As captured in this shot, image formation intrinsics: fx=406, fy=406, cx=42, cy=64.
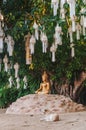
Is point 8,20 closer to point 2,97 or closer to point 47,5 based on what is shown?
point 47,5

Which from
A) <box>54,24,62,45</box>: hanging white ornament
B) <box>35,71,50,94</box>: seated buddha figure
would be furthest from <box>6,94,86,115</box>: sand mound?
<box>54,24,62,45</box>: hanging white ornament

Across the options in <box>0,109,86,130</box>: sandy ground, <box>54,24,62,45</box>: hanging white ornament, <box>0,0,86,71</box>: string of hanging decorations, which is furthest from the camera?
<box>54,24,62,45</box>: hanging white ornament

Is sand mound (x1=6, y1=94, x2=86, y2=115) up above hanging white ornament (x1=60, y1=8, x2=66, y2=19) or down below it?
below

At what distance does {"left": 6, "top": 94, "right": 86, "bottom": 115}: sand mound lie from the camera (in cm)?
916

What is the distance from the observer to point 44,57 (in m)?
10.6

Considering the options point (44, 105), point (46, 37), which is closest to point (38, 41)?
point (46, 37)

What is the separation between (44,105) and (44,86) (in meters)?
1.53

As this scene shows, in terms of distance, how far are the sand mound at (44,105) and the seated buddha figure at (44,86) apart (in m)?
0.93

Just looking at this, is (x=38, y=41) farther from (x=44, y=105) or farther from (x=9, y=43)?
(x=44, y=105)

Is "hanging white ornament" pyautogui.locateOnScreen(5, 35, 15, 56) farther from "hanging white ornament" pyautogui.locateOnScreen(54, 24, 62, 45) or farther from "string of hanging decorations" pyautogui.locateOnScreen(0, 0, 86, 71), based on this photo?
"hanging white ornament" pyautogui.locateOnScreen(54, 24, 62, 45)

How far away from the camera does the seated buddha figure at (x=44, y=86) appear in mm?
10825

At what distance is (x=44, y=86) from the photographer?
10.9m

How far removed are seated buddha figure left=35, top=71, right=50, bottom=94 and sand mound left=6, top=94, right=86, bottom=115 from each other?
0.93 m

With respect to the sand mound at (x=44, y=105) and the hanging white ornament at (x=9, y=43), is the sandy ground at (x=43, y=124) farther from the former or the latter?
the hanging white ornament at (x=9, y=43)
